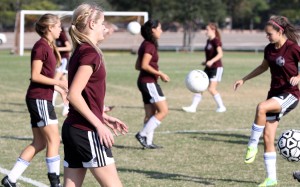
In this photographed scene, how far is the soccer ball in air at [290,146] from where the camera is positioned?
7.29 m

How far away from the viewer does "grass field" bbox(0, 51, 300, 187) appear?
893 cm

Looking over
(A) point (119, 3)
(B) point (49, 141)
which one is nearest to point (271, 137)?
(B) point (49, 141)

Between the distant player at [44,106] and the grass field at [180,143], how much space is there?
0.69 m

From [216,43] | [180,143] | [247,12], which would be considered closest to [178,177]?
[180,143]

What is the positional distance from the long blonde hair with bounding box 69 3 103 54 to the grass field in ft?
10.9

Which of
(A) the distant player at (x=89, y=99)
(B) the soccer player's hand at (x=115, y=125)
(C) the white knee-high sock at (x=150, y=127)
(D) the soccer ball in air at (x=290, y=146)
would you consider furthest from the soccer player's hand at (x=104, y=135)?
(C) the white knee-high sock at (x=150, y=127)

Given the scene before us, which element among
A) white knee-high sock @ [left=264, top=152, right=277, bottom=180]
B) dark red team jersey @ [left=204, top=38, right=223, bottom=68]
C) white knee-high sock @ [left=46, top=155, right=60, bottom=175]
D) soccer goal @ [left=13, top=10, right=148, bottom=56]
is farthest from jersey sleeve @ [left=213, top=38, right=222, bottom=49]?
soccer goal @ [left=13, top=10, right=148, bottom=56]

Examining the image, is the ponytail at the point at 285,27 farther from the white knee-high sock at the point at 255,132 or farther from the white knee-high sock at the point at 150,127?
the white knee-high sock at the point at 150,127

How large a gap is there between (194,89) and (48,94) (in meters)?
5.12

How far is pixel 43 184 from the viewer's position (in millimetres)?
8383

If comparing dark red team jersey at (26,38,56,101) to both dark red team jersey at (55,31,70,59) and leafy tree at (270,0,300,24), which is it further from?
leafy tree at (270,0,300,24)

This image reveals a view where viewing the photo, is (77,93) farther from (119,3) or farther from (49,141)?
(119,3)

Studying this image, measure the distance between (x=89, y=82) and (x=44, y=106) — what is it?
2610 mm

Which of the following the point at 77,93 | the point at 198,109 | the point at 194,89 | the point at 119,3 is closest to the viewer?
the point at 77,93
